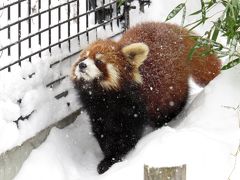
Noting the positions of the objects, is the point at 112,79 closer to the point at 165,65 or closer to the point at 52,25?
the point at 165,65

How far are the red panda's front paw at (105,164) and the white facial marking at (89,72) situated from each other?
2.42ft

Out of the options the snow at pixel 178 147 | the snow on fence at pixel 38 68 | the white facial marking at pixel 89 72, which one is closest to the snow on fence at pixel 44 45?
the snow on fence at pixel 38 68

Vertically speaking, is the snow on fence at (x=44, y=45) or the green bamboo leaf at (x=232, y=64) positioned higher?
the green bamboo leaf at (x=232, y=64)

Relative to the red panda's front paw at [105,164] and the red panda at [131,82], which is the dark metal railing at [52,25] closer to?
the red panda at [131,82]

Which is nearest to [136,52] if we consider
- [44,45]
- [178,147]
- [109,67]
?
[109,67]

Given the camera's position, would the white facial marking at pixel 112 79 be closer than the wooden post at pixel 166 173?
No

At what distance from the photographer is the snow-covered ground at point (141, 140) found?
3.94m

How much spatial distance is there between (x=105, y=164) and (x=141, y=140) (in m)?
0.41

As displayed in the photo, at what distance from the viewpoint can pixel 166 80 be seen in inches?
203

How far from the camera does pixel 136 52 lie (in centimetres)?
491

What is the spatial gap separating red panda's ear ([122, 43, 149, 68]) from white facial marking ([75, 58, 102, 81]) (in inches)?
11.1

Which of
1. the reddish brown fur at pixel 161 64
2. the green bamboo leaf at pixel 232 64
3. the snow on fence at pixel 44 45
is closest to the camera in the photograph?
the green bamboo leaf at pixel 232 64

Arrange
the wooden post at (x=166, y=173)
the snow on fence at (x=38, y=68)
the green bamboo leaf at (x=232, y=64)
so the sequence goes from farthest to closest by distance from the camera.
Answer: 1. the snow on fence at (x=38, y=68)
2. the green bamboo leaf at (x=232, y=64)
3. the wooden post at (x=166, y=173)

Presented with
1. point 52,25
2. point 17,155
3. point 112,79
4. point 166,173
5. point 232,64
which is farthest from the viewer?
point 52,25
